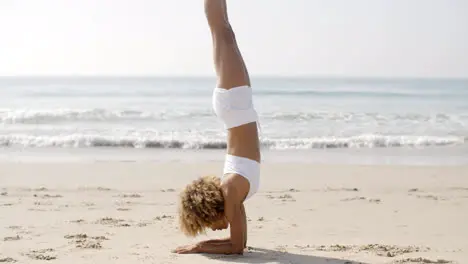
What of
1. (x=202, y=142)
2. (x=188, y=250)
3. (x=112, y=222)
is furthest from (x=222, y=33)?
(x=202, y=142)

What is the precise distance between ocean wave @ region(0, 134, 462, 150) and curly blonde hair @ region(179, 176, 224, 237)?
29.9 feet

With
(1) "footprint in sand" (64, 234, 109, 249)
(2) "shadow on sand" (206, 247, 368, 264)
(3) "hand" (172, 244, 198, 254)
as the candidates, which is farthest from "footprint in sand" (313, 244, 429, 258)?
(1) "footprint in sand" (64, 234, 109, 249)

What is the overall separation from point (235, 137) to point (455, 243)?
2273 mm

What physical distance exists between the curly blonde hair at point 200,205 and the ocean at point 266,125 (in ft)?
26.2

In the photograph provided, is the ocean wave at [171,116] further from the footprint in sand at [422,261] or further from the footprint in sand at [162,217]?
the footprint in sand at [422,261]

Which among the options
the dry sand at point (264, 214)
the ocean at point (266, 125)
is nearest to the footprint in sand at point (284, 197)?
the dry sand at point (264, 214)

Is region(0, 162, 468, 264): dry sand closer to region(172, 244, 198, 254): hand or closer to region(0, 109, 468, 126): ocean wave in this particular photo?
region(172, 244, 198, 254): hand

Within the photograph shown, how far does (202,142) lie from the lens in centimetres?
1428

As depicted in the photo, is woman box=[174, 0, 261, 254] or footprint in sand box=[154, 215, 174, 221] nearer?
woman box=[174, 0, 261, 254]

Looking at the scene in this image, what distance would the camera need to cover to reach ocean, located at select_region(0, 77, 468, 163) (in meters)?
14.0

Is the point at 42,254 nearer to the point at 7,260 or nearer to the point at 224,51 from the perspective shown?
the point at 7,260

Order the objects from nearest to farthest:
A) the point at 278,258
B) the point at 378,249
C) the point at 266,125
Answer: the point at 278,258
the point at 378,249
the point at 266,125

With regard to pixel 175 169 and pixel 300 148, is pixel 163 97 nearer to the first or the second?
pixel 300 148

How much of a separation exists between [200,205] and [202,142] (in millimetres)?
9552
